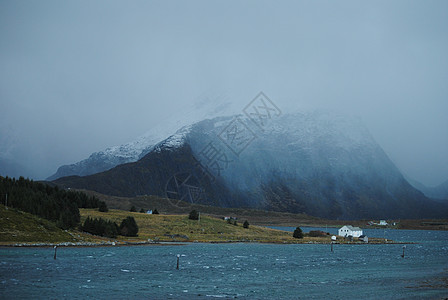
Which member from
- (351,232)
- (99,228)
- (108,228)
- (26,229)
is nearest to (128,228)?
(108,228)

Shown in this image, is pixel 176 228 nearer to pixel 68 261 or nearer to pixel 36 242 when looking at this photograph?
pixel 36 242

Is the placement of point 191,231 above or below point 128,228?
below

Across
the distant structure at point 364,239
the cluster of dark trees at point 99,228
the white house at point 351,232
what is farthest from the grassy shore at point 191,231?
the white house at point 351,232

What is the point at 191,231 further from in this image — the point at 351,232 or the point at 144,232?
the point at 351,232

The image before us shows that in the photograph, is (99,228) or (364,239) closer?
(99,228)

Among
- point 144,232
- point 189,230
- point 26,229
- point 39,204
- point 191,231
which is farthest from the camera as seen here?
point 189,230

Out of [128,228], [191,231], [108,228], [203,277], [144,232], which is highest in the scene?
[108,228]

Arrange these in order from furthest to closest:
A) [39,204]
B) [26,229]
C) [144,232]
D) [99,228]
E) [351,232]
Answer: [351,232] < [144,232] < [99,228] < [39,204] < [26,229]

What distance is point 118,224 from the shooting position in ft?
371

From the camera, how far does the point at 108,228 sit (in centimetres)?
10094

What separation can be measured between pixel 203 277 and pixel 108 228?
2079 inches

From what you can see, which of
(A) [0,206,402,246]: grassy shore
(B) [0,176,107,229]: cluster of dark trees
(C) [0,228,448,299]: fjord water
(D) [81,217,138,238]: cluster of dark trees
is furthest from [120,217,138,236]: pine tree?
(C) [0,228,448,299]: fjord water

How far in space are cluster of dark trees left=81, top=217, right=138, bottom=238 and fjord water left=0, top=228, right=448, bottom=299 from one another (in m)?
20.1

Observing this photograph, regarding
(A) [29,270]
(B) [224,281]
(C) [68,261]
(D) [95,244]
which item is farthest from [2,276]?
(D) [95,244]
